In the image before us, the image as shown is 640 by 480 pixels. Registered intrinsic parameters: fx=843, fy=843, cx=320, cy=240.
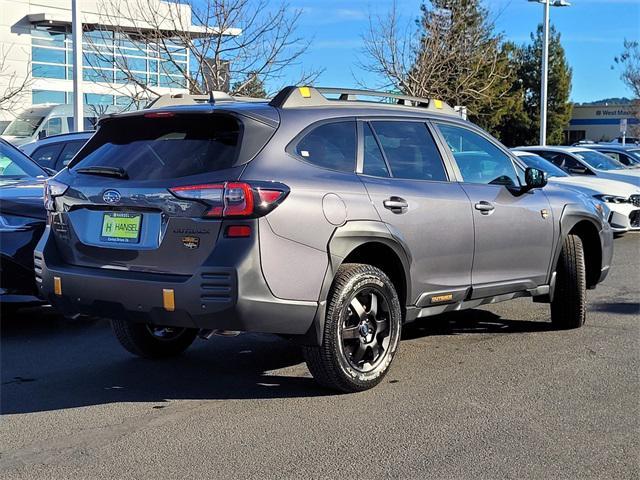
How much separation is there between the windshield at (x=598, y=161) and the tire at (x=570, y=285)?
930cm

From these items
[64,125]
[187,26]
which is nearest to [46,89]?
[64,125]

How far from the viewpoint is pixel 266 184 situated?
4672 millimetres

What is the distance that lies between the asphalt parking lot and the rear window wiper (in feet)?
4.59

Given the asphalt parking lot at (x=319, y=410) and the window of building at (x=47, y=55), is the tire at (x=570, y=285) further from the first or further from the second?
the window of building at (x=47, y=55)

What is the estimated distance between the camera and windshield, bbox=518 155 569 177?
574 inches

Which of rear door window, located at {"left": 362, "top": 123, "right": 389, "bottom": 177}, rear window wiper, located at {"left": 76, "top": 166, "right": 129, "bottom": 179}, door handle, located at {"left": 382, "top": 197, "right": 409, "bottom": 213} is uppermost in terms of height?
rear door window, located at {"left": 362, "top": 123, "right": 389, "bottom": 177}

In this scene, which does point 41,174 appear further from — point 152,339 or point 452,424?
point 452,424

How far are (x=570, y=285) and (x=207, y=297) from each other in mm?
3673

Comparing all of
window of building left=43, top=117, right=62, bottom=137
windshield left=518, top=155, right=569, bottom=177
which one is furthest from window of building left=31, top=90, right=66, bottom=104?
windshield left=518, top=155, right=569, bottom=177

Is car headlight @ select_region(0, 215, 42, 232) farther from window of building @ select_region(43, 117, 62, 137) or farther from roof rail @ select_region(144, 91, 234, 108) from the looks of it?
window of building @ select_region(43, 117, 62, 137)

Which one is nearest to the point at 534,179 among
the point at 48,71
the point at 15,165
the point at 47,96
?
the point at 15,165

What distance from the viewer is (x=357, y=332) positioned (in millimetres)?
5250

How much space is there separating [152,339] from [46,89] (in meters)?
29.7

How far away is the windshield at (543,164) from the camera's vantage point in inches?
574
